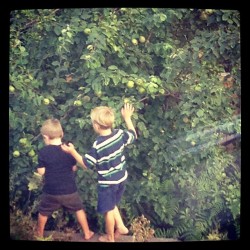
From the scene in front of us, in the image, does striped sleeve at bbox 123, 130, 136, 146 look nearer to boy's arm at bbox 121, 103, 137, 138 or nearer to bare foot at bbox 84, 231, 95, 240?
boy's arm at bbox 121, 103, 137, 138

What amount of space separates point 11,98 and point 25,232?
0.87 m

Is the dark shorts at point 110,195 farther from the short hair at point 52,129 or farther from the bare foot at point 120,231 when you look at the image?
the short hair at point 52,129

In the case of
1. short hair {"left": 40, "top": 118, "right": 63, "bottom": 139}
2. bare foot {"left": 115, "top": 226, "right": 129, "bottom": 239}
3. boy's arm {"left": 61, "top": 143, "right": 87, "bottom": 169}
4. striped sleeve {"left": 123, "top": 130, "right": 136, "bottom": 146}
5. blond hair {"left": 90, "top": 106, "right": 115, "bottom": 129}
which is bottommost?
bare foot {"left": 115, "top": 226, "right": 129, "bottom": 239}

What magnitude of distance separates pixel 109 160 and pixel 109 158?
0.01 meters

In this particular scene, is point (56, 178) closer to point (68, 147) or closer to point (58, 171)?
point (58, 171)

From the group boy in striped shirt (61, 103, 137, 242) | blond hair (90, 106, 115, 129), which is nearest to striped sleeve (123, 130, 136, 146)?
boy in striped shirt (61, 103, 137, 242)

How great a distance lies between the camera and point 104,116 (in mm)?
2207

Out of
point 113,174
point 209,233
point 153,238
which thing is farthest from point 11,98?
point 209,233

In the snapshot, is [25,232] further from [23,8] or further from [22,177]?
[23,8]

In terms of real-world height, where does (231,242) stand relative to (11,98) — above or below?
below

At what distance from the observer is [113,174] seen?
2.19 metres

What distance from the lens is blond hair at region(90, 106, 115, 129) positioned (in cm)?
220

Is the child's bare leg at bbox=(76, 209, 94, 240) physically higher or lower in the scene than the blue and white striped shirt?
lower

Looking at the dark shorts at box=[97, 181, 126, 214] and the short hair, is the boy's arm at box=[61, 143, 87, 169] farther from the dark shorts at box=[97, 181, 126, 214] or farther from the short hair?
the dark shorts at box=[97, 181, 126, 214]
